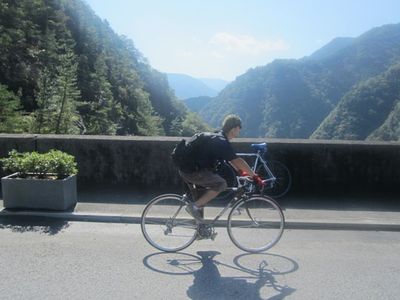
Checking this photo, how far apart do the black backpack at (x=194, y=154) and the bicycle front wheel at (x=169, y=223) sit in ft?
1.50

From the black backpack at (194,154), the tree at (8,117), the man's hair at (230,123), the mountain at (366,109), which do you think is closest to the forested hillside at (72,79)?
the tree at (8,117)

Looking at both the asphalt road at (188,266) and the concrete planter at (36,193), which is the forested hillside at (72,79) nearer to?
the concrete planter at (36,193)

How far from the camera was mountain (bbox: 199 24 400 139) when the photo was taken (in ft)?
400

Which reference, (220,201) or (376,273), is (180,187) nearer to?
(220,201)

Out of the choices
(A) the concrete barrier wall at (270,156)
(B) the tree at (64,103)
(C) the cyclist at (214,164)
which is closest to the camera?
(C) the cyclist at (214,164)

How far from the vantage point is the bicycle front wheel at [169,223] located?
20.1ft

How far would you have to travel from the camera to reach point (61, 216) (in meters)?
7.40

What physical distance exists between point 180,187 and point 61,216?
2.59m

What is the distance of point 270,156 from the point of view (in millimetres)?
9234

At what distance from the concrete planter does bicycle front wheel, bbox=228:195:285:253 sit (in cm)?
280

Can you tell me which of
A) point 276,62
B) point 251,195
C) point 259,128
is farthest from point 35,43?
point 276,62

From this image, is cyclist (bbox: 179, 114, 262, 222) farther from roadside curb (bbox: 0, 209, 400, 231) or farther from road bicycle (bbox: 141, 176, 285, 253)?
roadside curb (bbox: 0, 209, 400, 231)

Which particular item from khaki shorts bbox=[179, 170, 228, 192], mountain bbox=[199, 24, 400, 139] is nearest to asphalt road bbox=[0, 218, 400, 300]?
khaki shorts bbox=[179, 170, 228, 192]

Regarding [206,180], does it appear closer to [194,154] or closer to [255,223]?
[194,154]
